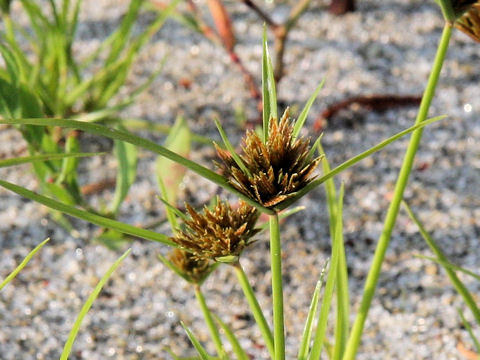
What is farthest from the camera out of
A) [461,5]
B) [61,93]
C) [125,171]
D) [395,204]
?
[61,93]

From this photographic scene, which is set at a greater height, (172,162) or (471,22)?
(172,162)

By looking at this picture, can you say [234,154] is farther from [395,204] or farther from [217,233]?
[395,204]

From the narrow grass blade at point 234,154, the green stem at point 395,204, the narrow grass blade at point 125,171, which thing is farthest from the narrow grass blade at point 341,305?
the narrow grass blade at point 125,171

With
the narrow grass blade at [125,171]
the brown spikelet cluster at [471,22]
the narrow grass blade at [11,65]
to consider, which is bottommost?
the brown spikelet cluster at [471,22]

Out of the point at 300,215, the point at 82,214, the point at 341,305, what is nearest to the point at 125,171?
the point at 300,215

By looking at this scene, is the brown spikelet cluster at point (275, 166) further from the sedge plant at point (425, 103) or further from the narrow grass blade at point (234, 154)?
the sedge plant at point (425, 103)

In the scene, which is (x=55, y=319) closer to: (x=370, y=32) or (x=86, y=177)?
(x=86, y=177)

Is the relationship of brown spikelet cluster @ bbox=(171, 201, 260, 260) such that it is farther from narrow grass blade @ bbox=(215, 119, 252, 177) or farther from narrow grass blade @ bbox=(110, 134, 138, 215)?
narrow grass blade @ bbox=(110, 134, 138, 215)
